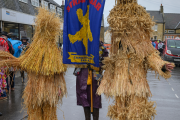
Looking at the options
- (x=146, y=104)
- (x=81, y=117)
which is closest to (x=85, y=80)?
(x=146, y=104)

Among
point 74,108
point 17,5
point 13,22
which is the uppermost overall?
point 17,5

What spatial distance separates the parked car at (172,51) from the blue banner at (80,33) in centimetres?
1322

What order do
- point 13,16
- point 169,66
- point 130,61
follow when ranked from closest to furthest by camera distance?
point 169,66
point 130,61
point 13,16

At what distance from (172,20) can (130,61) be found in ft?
217

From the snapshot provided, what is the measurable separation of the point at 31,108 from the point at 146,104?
6.60ft

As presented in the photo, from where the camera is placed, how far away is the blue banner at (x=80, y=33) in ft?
11.3

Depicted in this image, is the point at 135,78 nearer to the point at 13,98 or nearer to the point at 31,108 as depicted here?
the point at 31,108

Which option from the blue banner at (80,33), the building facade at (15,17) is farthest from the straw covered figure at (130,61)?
the building facade at (15,17)

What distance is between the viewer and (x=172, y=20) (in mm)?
63688

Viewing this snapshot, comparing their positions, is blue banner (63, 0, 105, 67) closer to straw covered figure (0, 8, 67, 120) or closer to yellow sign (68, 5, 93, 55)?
yellow sign (68, 5, 93, 55)

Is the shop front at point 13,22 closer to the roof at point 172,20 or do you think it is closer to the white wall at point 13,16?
the white wall at point 13,16

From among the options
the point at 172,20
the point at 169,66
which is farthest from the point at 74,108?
the point at 172,20

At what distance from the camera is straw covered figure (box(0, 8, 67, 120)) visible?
3.63 m

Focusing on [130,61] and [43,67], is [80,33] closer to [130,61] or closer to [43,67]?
[43,67]
